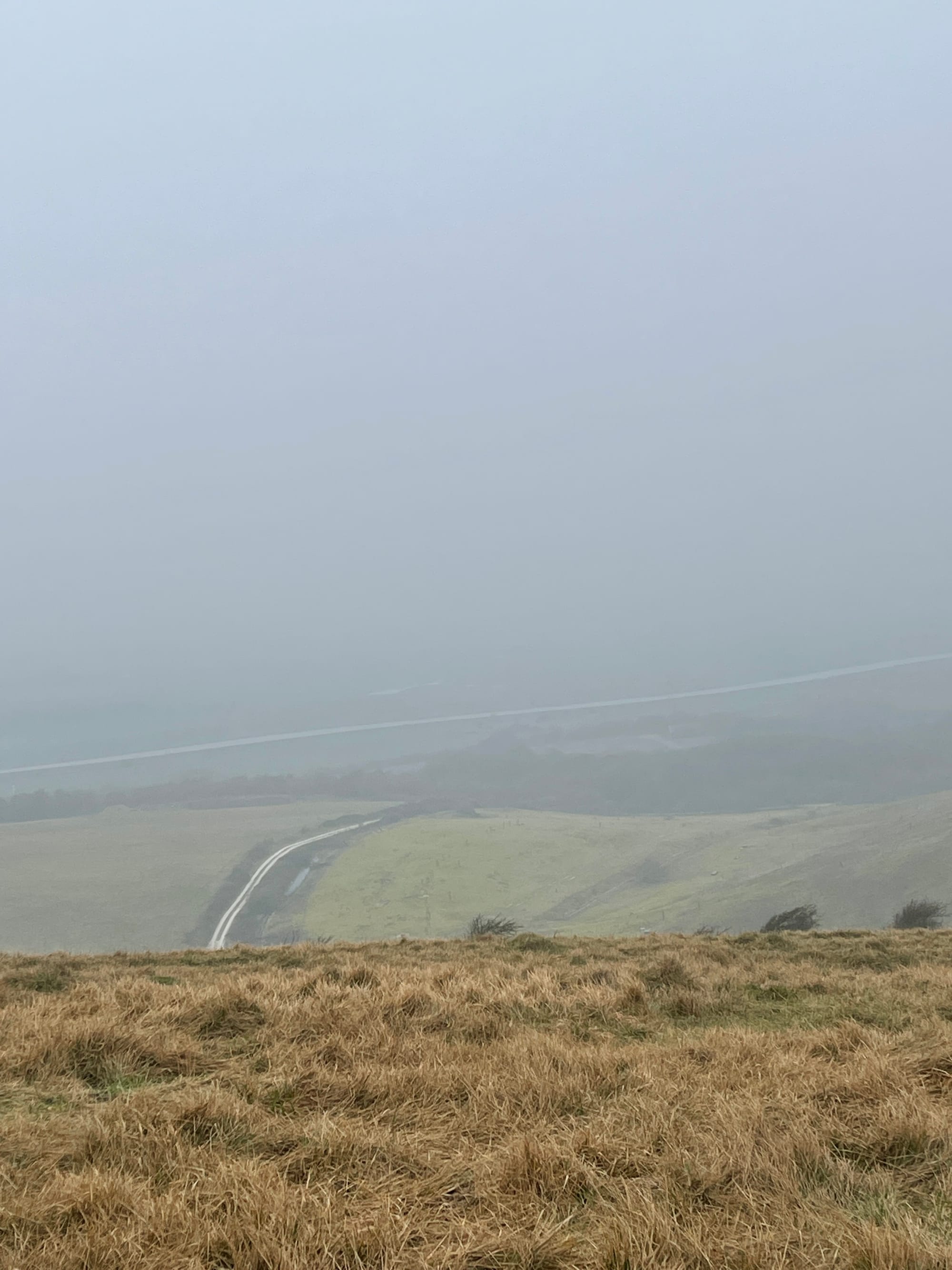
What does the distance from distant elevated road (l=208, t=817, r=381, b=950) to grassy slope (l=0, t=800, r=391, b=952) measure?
3048 mm

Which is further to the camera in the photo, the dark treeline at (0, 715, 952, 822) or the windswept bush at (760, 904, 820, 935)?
the dark treeline at (0, 715, 952, 822)

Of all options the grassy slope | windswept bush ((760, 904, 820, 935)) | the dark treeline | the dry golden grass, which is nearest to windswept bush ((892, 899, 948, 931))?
windswept bush ((760, 904, 820, 935))

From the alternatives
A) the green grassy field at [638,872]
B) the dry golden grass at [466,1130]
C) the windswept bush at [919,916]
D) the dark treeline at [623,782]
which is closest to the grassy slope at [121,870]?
the green grassy field at [638,872]

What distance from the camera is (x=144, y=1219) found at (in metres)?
3.12

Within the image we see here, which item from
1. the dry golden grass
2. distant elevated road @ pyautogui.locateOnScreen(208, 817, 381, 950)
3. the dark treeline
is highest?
the dry golden grass

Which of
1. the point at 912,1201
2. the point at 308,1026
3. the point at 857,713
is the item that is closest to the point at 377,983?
the point at 308,1026

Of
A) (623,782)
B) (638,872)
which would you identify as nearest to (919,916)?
(638,872)

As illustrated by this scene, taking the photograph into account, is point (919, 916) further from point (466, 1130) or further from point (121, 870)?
point (121, 870)

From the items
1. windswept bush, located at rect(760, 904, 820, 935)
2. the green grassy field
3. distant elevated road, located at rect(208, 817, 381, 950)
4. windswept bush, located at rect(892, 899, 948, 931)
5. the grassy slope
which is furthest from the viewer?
distant elevated road, located at rect(208, 817, 381, 950)

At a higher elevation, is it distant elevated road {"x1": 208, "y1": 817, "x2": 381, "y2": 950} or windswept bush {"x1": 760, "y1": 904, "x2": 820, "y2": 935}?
windswept bush {"x1": 760, "y1": 904, "x2": 820, "y2": 935}

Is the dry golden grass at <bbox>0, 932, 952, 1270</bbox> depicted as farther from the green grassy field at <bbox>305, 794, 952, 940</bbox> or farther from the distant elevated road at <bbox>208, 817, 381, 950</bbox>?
the distant elevated road at <bbox>208, 817, 381, 950</bbox>

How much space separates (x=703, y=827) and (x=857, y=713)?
105 meters

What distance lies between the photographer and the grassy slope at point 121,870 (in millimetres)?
63469

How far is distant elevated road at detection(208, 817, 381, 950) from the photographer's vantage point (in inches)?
2522
